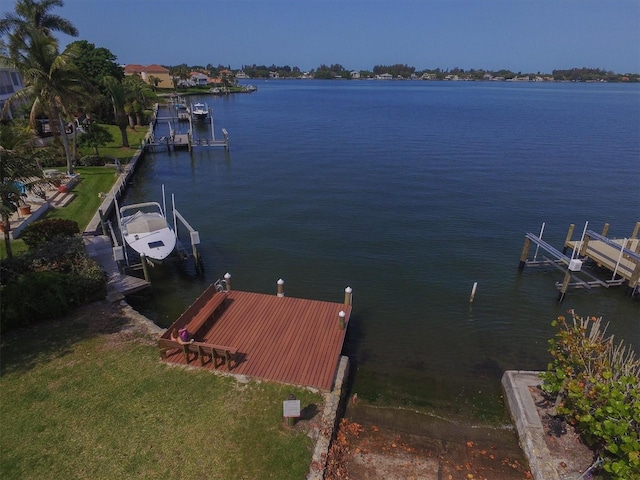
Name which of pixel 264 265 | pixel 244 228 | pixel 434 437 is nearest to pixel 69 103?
pixel 244 228

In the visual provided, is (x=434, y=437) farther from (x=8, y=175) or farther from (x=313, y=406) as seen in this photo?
(x=8, y=175)

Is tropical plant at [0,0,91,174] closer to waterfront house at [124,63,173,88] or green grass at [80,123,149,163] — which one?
green grass at [80,123,149,163]

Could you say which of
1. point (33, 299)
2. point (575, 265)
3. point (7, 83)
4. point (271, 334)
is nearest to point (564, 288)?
point (575, 265)

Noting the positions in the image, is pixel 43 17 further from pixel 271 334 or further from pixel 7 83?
pixel 271 334

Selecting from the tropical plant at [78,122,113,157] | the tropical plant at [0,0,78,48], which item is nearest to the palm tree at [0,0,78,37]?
the tropical plant at [0,0,78,48]

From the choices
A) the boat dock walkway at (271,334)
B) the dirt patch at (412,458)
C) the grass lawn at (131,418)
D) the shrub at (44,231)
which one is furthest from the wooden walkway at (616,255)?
the shrub at (44,231)

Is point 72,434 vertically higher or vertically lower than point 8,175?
lower
